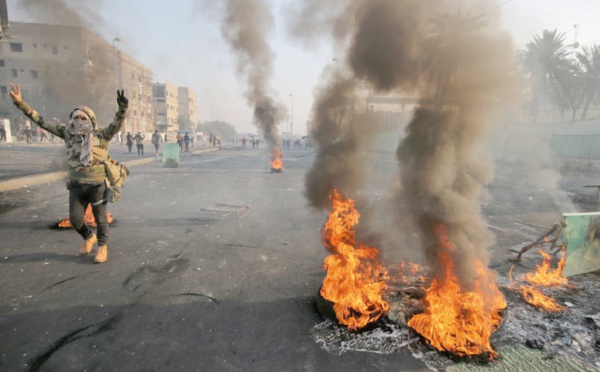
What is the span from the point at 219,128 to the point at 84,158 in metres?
133

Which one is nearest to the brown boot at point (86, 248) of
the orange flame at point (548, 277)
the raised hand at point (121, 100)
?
the raised hand at point (121, 100)

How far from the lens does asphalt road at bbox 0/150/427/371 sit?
92.2 inches

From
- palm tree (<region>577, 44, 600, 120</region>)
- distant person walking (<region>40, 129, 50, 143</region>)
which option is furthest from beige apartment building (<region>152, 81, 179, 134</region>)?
palm tree (<region>577, 44, 600, 120</region>)

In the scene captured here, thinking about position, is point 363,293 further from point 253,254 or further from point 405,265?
point 253,254

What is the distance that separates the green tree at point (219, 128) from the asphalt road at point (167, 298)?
11730cm

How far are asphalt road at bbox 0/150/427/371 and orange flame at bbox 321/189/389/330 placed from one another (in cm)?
30

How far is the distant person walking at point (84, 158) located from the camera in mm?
3945

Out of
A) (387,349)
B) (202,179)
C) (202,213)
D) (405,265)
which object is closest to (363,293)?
(387,349)

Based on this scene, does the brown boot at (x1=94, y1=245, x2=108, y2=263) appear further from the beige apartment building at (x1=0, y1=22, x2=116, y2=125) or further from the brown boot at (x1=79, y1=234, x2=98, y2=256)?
the beige apartment building at (x1=0, y1=22, x2=116, y2=125)

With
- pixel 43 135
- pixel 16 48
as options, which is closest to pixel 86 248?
pixel 43 135

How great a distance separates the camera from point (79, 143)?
158 inches

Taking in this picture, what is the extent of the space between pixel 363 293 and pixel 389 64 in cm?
Result: 252

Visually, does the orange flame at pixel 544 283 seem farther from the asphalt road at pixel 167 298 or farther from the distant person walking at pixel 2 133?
the distant person walking at pixel 2 133

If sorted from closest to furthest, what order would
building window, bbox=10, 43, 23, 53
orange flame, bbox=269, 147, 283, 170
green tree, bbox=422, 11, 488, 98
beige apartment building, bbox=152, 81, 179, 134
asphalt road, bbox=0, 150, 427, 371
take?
asphalt road, bbox=0, 150, 427, 371
green tree, bbox=422, 11, 488, 98
orange flame, bbox=269, 147, 283, 170
building window, bbox=10, 43, 23, 53
beige apartment building, bbox=152, 81, 179, 134
